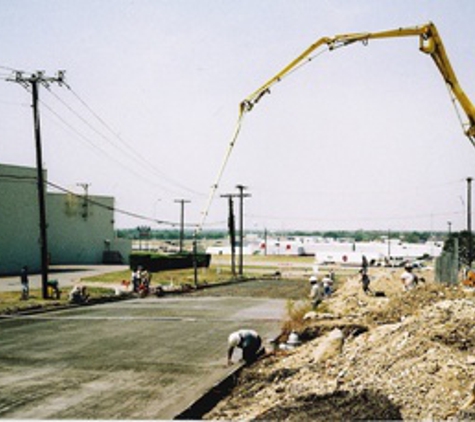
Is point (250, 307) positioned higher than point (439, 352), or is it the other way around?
point (439, 352)

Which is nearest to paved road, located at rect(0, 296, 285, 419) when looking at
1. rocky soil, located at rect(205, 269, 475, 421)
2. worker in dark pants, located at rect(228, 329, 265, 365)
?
worker in dark pants, located at rect(228, 329, 265, 365)

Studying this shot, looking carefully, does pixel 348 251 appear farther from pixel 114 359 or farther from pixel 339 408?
pixel 339 408

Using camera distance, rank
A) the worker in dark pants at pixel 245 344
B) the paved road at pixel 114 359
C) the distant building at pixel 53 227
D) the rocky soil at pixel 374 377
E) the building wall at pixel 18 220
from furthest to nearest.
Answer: the distant building at pixel 53 227 → the building wall at pixel 18 220 → the worker in dark pants at pixel 245 344 → the paved road at pixel 114 359 → the rocky soil at pixel 374 377

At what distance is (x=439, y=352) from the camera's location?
9.55 m

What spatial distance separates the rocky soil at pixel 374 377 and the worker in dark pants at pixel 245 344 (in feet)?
1.05

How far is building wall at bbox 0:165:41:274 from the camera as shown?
4641cm

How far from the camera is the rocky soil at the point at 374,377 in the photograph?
8.13 meters

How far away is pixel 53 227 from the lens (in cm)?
5606

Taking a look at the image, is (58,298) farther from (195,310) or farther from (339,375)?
(339,375)

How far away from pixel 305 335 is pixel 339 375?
17.2 feet

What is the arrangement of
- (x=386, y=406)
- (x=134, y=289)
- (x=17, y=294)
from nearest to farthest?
(x=386, y=406), (x=17, y=294), (x=134, y=289)

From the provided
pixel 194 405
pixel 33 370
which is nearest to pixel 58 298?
pixel 33 370

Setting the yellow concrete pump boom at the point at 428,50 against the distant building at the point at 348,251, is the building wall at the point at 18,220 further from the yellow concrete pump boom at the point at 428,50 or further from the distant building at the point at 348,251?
the distant building at the point at 348,251

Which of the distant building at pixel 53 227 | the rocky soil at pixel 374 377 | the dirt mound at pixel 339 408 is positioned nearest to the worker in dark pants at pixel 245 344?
the rocky soil at pixel 374 377
